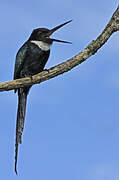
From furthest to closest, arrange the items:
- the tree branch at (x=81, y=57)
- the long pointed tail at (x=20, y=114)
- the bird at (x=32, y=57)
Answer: the bird at (x=32, y=57)
the long pointed tail at (x=20, y=114)
the tree branch at (x=81, y=57)

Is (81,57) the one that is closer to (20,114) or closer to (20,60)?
(20,60)

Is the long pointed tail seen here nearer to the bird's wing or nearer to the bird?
the bird

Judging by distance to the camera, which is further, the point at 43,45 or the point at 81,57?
the point at 43,45

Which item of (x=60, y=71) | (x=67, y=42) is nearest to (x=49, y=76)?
(x=60, y=71)

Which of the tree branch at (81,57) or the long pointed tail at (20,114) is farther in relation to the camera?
the long pointed tail at (20,114)

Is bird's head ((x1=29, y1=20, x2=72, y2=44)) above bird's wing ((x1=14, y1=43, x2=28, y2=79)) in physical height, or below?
above

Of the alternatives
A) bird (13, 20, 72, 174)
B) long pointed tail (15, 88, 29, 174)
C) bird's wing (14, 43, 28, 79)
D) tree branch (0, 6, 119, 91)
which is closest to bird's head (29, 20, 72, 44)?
bird (13, 20, 72, 174)

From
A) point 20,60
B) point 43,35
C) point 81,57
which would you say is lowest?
point 81,57

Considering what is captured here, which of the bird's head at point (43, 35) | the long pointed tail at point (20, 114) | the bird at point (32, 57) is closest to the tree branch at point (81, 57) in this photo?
the bird at point (32, 57)

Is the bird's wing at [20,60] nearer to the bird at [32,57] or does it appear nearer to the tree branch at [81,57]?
the bird at [32,57]

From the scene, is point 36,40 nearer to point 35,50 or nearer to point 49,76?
point 35,50

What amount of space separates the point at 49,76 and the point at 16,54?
55.9 inches

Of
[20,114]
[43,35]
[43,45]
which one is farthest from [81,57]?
[20,114]

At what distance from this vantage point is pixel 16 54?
745 centimetres
